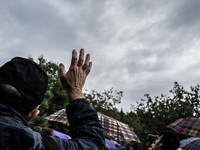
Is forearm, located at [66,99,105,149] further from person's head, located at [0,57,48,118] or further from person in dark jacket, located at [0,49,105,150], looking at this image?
person's head, located at [0,57,48,118]

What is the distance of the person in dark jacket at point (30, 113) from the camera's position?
75 cm

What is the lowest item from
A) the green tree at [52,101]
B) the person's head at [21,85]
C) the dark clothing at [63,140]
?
the dark clothing at [63,140]

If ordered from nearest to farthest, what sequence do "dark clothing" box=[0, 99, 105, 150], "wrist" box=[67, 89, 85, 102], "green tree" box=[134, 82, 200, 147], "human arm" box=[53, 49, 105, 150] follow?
"dark clothing" box=[0, 99, 105, 150] < "human arm" box=[53, 49, 105, 150] < "wrist" box=[67, 89, 85, 102] < "green tree" box=[134, 82, 200, 147]

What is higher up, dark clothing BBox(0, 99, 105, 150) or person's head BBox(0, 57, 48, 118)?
person's head BBox(0, 57, 48, 118)

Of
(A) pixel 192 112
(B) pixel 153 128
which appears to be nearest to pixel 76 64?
(B) pixel 153 128

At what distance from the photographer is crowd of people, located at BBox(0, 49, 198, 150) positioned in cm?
75

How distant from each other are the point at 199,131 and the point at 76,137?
5.86 metres

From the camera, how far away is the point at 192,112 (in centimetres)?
1631

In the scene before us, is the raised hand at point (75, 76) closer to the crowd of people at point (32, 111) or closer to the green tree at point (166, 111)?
the crowd of people at point (32, 111)

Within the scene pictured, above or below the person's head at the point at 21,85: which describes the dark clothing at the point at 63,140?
below

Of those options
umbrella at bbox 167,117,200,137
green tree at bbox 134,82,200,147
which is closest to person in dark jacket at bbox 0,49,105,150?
umbrella at bbox 167,117,200,137

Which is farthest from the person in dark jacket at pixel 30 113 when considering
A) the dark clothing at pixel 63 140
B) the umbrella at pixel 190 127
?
the umbrella at pixel 190 127

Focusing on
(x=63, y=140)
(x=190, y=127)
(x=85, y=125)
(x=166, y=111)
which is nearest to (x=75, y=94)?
(x=85, y=125)

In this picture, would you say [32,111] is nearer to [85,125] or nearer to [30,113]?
[30,113]
